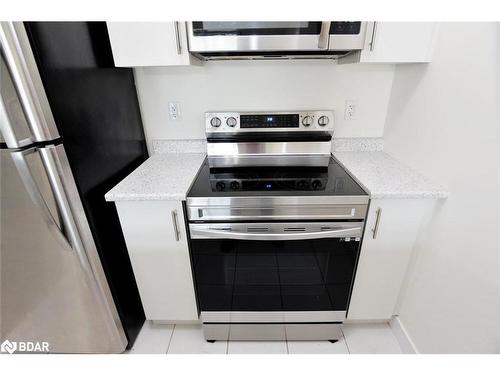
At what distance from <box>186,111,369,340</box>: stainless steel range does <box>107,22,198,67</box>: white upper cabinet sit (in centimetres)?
39

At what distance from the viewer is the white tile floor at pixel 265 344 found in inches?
53.4

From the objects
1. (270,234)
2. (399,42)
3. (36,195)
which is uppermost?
(399,42)

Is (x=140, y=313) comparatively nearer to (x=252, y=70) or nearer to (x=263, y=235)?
(x=263, y=235)

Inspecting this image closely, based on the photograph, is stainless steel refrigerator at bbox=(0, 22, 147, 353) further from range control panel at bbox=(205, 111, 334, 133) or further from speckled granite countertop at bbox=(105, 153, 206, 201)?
range control panel at bbox=(205, 111, 334, 133)

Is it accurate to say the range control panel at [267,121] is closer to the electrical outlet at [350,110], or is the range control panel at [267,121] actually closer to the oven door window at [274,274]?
the electrical outlet at [350,110]

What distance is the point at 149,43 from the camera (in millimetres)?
1104

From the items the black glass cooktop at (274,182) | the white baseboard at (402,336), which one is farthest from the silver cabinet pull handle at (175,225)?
the white baseboard at (402,336)

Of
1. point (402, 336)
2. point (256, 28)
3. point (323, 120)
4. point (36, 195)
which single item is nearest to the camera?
point (36, 195)

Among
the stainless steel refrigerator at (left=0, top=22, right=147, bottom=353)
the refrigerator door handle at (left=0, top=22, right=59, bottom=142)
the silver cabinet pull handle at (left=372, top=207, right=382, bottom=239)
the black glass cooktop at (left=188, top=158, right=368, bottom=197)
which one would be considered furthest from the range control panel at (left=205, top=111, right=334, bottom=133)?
the refrigerator door handle at (left=0, top=22, right=59, bottom=142)

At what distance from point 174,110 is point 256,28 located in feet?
2.35

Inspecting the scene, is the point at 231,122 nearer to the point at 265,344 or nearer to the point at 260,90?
the point at 260,90

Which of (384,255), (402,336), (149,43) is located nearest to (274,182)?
(384,255)

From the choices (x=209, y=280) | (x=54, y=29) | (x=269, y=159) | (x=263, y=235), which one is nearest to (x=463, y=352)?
(x=263, y=235)

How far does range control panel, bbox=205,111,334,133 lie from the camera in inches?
56.8
